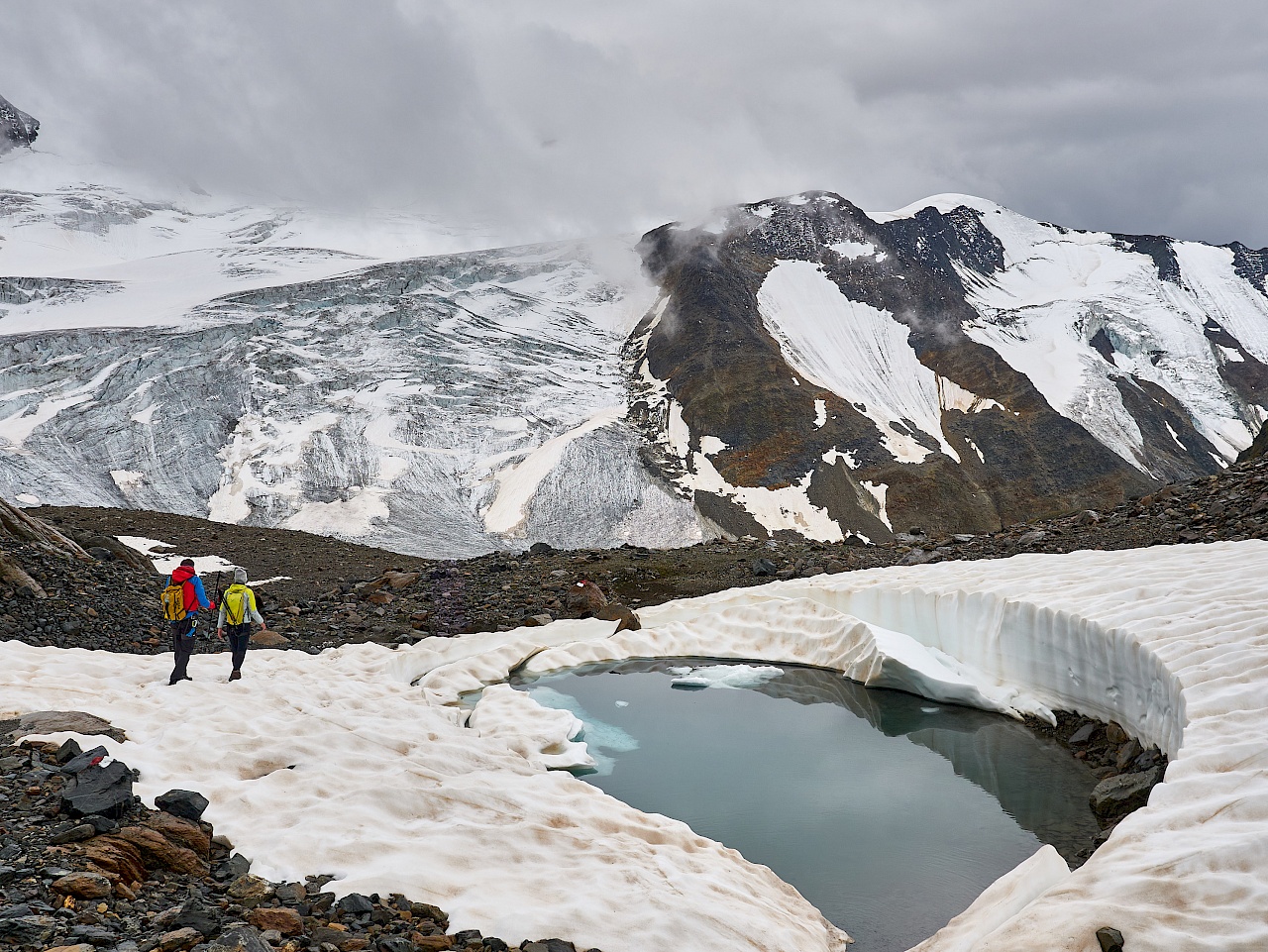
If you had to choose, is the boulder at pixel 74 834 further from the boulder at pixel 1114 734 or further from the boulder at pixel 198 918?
the boulder at pixel 1114 734

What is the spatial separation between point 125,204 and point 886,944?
116056mm

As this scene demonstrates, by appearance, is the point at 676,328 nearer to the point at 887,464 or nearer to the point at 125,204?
the point at 887,464

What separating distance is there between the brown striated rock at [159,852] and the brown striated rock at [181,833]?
12cm

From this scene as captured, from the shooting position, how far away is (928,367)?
68.1m

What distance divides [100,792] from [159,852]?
2.53 feet

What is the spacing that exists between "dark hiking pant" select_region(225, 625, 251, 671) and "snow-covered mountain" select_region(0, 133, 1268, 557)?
2244cm

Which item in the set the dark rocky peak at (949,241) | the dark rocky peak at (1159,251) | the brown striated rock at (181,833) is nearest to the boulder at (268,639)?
the brown striated rock at (181,833)

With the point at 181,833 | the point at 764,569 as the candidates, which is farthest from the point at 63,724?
the point at 764,569

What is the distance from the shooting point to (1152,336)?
8288 centimetres

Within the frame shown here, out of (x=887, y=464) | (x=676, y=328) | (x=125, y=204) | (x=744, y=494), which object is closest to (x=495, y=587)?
(x=744, y=494)

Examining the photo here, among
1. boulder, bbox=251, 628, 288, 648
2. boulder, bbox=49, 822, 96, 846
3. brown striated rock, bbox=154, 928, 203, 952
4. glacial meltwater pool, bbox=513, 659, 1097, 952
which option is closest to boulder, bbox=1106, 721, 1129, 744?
glacial meltwater pool, bbox=513, 659, 1097, 952

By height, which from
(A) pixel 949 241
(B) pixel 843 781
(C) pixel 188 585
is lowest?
(B) pixel 843 781

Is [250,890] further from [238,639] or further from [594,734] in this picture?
[594,734]

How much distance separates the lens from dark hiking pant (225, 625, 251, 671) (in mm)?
10281
